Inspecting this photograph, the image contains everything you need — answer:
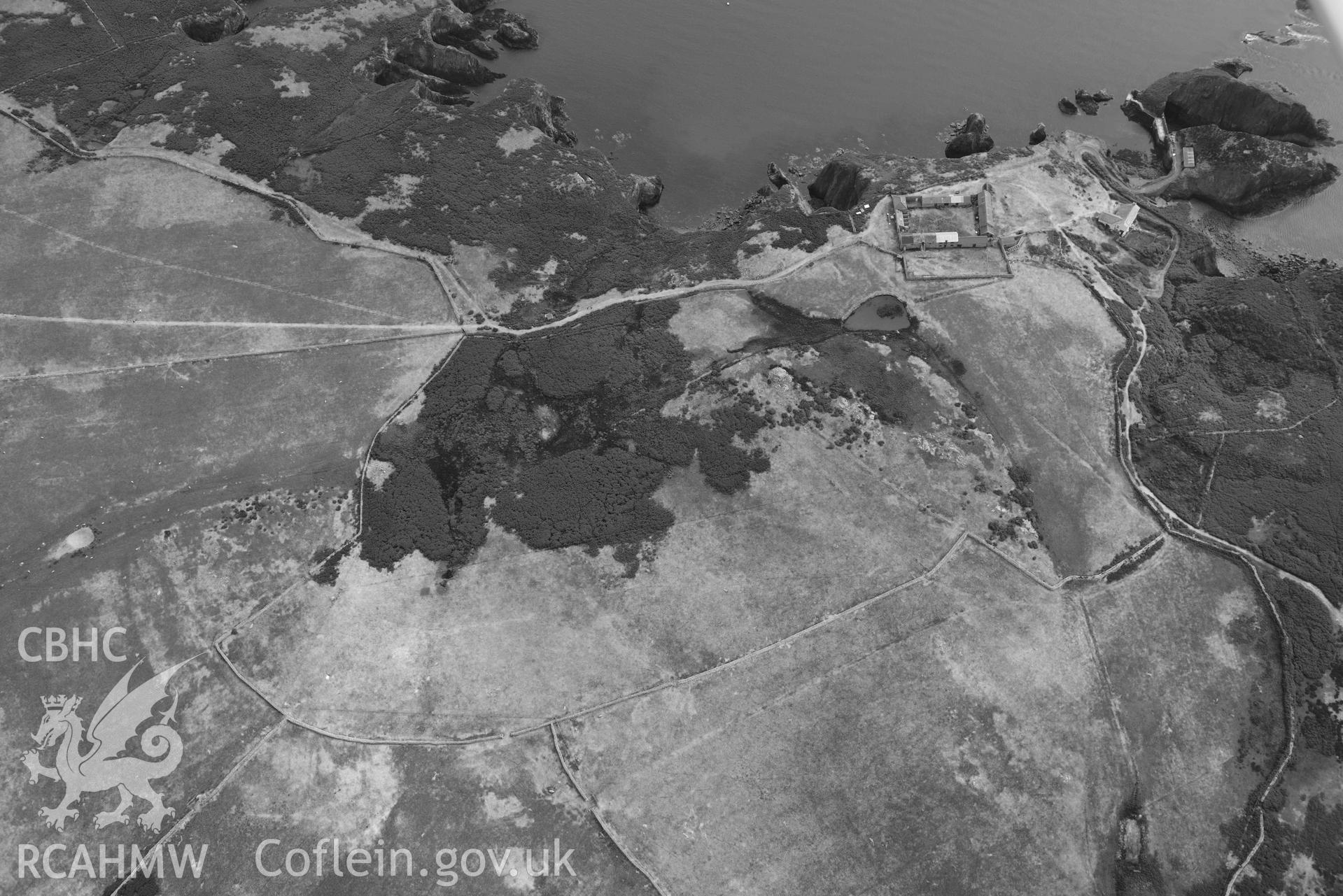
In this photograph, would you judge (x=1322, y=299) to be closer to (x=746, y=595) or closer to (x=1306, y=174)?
(x=1306, y=174)

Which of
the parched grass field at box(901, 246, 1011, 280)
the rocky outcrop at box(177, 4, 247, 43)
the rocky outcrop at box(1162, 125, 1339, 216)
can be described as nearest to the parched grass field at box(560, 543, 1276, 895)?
the parched grass field at box(901, 246, 1011, 280)

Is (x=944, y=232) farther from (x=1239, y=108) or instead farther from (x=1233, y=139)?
(x=1239, y=108)

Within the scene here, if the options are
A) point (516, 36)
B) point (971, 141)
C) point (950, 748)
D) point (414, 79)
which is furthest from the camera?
point (516, 36)

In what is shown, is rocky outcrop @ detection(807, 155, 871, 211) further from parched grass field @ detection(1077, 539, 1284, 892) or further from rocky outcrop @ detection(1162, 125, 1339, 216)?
parched grass field @ detection(1077, 539, 1284, 892)

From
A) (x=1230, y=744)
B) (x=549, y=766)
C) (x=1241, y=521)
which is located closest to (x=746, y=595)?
(x=549, y=766)

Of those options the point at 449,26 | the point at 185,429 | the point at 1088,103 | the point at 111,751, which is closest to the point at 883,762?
the point at 111,751

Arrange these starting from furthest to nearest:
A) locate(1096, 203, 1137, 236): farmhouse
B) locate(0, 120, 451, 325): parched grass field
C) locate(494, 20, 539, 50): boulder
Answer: locate(494, 20, 539, 50): boulder, locate(1096, 203, 1137, 236): farmhouse, locate(0, 120, 451, 325): parched grass field

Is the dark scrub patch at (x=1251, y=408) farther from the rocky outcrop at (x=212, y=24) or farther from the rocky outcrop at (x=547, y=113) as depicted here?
the rocky outcrop at (x=212, y=24)

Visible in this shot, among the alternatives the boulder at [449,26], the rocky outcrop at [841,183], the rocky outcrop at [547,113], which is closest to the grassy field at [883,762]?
the rocky outcrop at [841,183]
